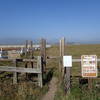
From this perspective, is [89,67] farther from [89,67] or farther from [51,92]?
[51,92]

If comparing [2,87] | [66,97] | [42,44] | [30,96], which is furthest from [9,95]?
[42,44]

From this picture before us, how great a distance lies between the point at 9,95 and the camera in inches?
310

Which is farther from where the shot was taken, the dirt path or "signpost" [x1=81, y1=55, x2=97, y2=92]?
the dirt path

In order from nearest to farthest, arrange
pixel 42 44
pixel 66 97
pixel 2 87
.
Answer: pixel 66 97 → pixel 2 87 → pixel 42 44

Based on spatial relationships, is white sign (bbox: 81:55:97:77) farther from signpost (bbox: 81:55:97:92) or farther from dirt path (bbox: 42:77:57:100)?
dirt path (bbox: 42:77:57:100)

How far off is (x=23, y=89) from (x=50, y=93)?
1.08 m

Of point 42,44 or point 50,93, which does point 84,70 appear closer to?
point 50,93

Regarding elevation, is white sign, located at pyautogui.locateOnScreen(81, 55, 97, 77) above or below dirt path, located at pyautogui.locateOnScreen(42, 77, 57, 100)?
above

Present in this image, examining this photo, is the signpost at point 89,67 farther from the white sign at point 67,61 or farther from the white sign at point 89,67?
the white sign at point 67,61

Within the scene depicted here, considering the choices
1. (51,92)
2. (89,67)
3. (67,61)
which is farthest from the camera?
(51,92)

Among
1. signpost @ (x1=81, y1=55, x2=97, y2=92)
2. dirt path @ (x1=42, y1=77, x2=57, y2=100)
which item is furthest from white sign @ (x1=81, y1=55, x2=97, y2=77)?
dirt path @ (x1=42, y1=77, x2=57, y2=100)

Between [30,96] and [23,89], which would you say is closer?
[30,96]

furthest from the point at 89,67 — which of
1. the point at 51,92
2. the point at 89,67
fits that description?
the point at 51,92

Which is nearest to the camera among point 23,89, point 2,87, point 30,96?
point 30,96
